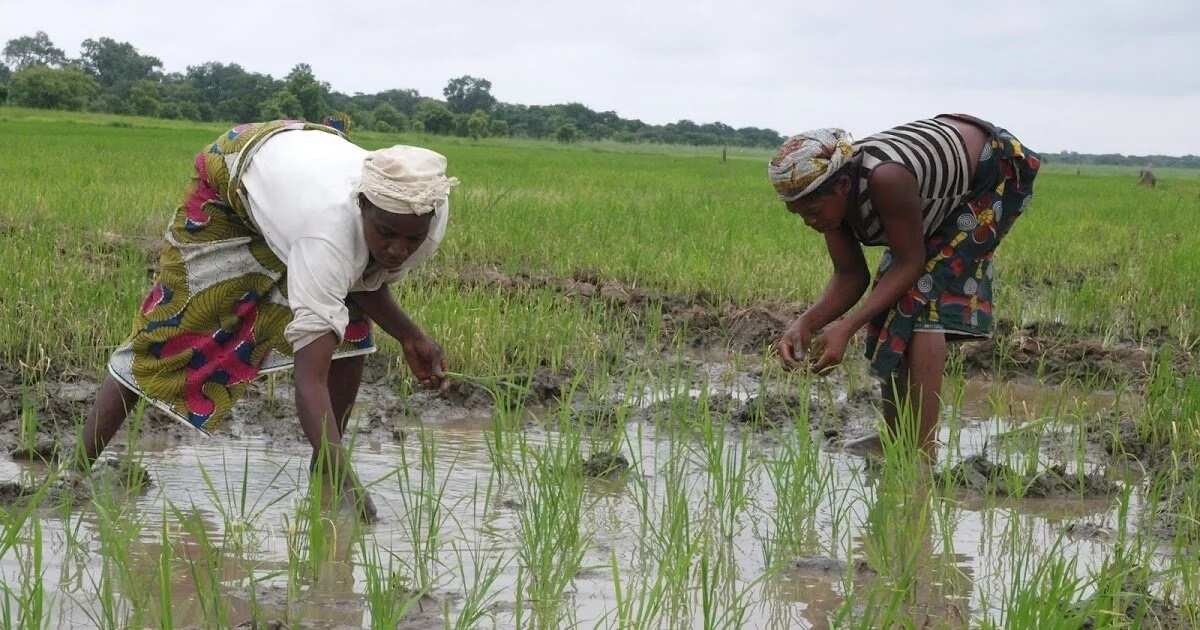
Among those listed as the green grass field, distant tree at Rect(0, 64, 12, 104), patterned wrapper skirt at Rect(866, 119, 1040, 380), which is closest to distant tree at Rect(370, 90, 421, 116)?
distant tree at Rect(0, 64, 12, 104)

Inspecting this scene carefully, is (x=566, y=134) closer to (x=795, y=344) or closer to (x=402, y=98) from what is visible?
(x=402, y=98)

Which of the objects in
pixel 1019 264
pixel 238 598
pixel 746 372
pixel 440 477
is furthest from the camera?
pixel 1019 264

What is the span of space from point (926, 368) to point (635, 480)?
35.7 inches

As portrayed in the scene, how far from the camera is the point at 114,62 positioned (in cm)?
8412

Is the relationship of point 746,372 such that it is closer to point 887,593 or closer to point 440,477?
point 440,477

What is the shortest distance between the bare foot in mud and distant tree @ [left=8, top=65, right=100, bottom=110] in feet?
189

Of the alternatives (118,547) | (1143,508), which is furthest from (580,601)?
(1143,508)

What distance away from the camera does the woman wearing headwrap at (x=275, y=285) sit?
9.14ft

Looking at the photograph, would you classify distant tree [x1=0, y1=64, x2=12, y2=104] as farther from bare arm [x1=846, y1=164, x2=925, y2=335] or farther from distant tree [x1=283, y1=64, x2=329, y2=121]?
bare arm [x1=846, y1=164, x2=925, y2=335]

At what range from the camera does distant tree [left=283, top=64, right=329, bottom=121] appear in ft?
166

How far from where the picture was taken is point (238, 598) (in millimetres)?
2668

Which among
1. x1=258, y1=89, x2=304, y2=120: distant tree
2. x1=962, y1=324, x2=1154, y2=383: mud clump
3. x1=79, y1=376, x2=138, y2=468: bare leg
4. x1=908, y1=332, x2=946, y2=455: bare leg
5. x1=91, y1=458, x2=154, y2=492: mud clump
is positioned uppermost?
x1=258, y1=89, x2=304, y2=120: distant tree

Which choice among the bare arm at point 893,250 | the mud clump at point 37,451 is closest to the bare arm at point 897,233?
the bare arm at point 893,250

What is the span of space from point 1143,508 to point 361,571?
6.93 feet
